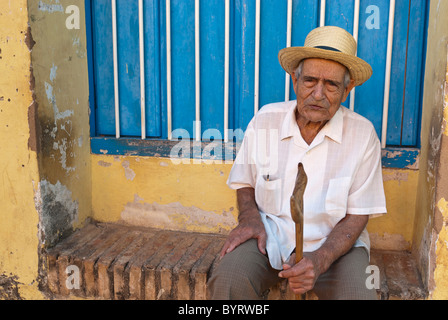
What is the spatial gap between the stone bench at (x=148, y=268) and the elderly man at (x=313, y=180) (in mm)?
281

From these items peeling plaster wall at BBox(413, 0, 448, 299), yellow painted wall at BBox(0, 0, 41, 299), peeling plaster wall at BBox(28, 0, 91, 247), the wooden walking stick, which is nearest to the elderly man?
peeling plaster wall at BBox(413, 0, 448, 299)

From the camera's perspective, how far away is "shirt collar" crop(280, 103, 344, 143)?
6.57 feet

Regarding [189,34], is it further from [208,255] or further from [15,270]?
[15,270]

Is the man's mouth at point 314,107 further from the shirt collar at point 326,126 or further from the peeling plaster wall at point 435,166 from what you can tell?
the peeling plaster wall at point 435,166

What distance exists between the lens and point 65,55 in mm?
2525

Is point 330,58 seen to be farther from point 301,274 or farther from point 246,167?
point 301,274

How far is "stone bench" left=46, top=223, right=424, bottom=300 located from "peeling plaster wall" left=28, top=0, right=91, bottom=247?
0.20 meters

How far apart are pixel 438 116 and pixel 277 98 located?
2.94 ft

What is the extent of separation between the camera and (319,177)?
2012mm

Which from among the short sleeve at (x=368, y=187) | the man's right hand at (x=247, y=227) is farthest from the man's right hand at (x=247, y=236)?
the short sleeve at (x=368, y=187)

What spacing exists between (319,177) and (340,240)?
1.07ft

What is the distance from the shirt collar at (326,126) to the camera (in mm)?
2002

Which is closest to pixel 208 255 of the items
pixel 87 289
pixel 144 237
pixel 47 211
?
pixel 144 237

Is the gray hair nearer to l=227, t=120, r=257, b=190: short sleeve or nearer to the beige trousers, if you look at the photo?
l=227, t=120, r=257, b=190: short sleeve
